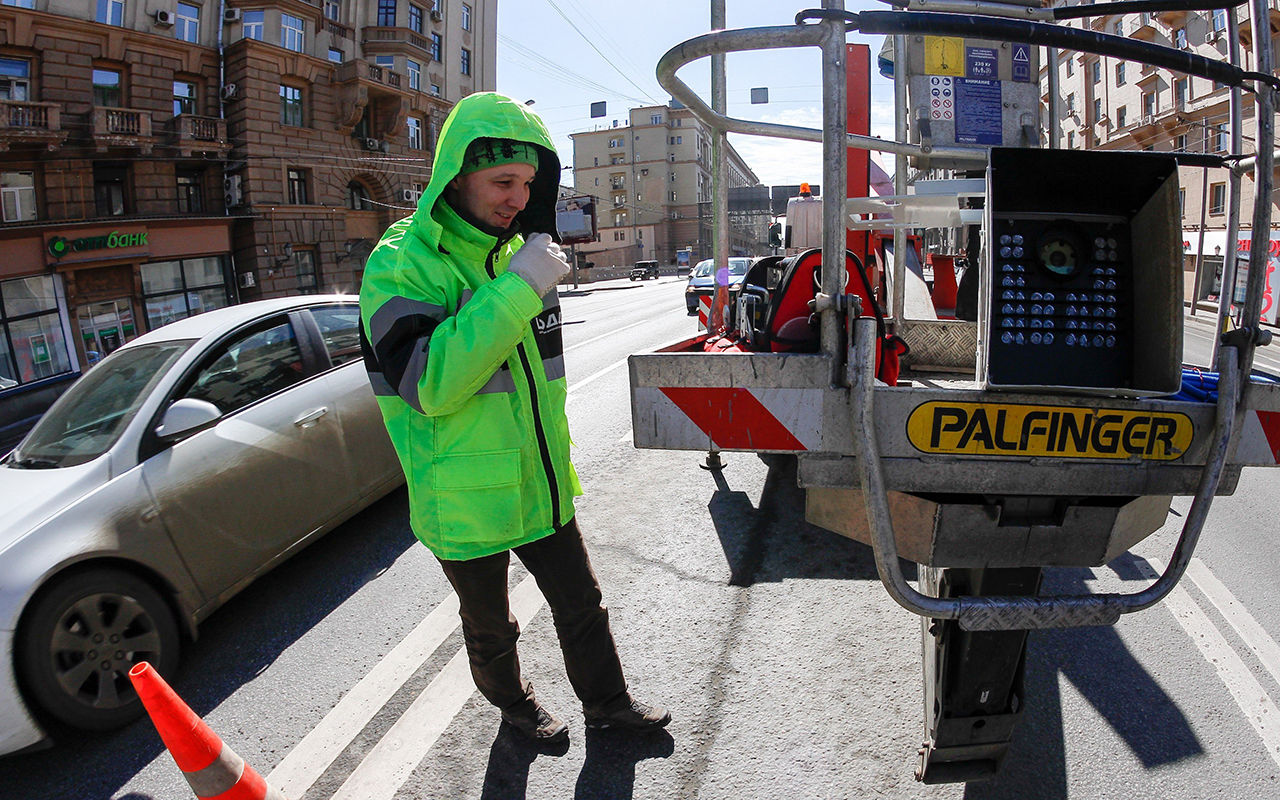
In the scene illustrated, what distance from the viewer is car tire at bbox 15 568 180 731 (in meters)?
2.69

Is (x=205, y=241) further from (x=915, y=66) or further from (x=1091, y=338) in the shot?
(x=1091, y=338)

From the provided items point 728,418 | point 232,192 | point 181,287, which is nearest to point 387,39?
point 232,192

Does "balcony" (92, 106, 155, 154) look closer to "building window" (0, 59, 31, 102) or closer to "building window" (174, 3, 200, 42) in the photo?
"building window" (0, 59, 31, 102)

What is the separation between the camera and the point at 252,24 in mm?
28766

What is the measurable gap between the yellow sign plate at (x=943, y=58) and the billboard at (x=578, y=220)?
42947mm

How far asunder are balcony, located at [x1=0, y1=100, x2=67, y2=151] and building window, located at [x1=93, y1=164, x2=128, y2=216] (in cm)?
174

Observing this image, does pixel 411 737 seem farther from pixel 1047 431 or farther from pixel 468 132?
pixel 1047 431

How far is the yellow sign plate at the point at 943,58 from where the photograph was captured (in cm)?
380

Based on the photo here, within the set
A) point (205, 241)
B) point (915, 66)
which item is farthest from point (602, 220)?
point (915, 66)

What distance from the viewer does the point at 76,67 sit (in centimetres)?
2308

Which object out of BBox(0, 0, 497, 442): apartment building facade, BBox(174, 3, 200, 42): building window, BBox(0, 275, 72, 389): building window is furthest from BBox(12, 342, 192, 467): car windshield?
BBox(174, 3, 200, 42): building window

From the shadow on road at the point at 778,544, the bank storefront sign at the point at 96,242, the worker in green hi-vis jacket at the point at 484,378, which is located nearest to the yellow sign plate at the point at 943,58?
the worker in green hi-vis jacket at the point at 484,378

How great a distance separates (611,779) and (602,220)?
317 feet

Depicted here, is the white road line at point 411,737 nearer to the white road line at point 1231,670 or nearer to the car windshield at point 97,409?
the car windshield at point 97,409
